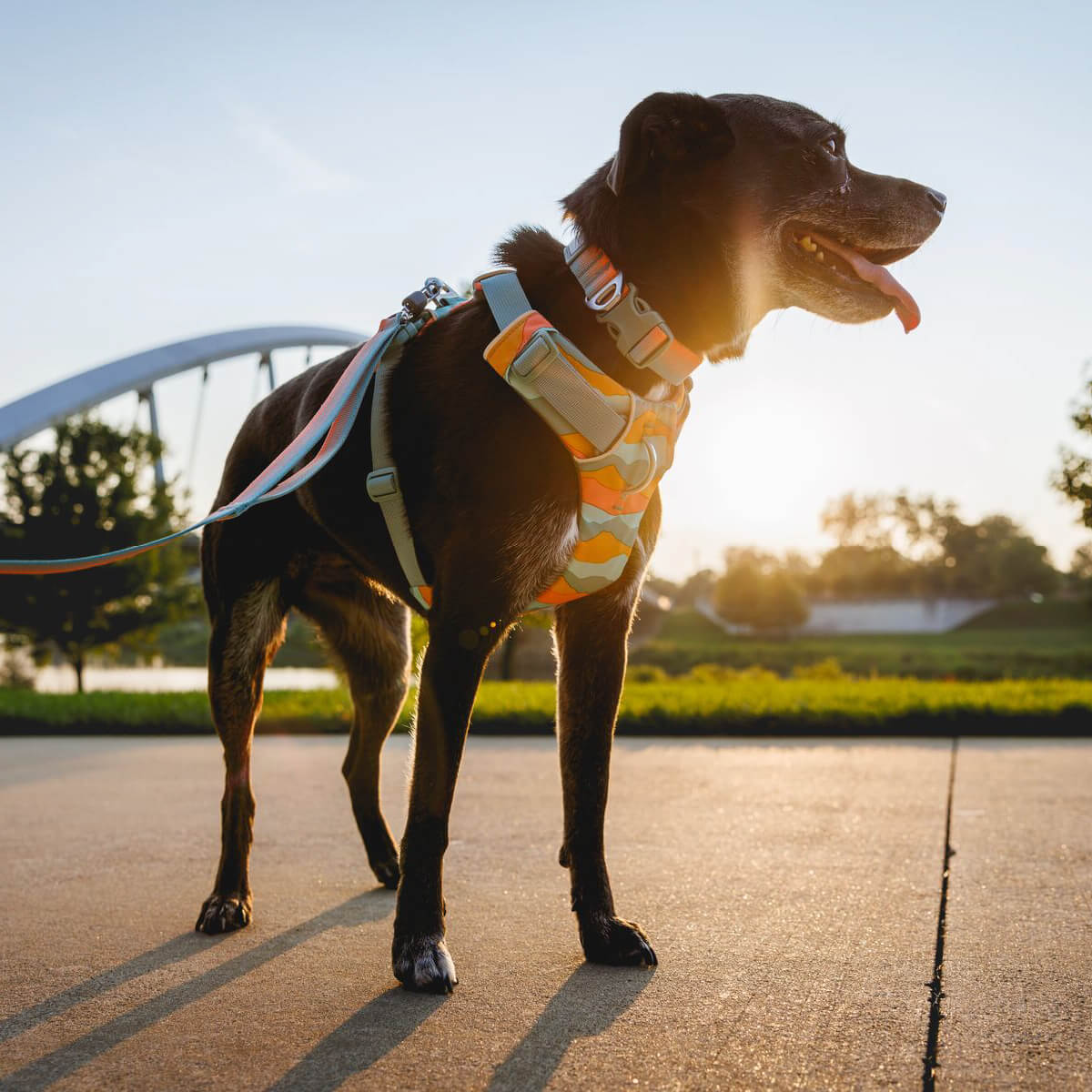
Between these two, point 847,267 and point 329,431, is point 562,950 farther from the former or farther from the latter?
point 847,267

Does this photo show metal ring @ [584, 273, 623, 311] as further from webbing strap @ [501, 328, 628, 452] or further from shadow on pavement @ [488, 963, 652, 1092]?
shadow on pavement @ [488, 963, 652, 1092]

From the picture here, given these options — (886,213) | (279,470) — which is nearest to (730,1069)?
(279,470)

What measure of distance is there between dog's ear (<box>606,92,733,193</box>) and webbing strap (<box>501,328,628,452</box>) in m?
0.43

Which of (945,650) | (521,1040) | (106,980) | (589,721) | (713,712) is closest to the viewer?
(521,1040)

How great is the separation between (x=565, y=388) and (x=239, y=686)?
1.46 meters

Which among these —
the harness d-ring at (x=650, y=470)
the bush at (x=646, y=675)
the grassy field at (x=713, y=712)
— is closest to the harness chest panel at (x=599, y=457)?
the harness d-ring at (x=650, y=470)

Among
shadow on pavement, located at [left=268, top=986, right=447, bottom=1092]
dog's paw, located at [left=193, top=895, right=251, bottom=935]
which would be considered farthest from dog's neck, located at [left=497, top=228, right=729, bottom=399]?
dog's paw, located at [left=193, top=895, right=251, bottom=935]

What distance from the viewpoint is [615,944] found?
2.57 m

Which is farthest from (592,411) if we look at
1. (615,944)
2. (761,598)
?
(761,598)

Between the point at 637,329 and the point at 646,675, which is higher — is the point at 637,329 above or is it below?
above

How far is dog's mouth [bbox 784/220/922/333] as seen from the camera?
2697 mm

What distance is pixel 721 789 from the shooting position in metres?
5.37

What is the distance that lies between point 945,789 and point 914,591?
200 ft

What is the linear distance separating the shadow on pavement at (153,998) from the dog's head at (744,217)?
185cm
